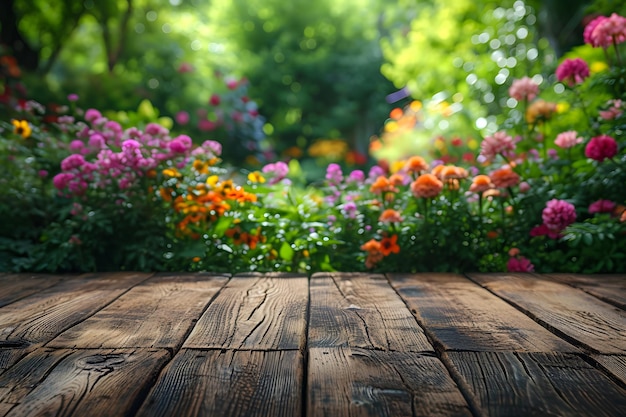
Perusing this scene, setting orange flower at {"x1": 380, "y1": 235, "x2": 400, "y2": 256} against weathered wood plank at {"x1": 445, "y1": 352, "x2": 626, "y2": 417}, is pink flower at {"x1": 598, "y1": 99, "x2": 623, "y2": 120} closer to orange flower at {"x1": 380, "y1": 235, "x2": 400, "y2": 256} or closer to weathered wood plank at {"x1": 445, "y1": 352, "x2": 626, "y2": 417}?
orange flower at {"x1": 380, "y1": 235, "x2": 400, "y2": 256}

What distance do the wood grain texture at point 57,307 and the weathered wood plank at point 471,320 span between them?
0.96 m

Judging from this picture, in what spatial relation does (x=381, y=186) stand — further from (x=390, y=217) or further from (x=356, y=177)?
(x=356, y=177)

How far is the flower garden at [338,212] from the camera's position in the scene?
2797mm

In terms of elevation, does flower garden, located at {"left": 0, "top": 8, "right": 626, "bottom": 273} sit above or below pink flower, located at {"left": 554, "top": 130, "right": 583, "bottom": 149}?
below

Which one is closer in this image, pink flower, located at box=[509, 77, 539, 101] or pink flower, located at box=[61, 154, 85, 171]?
pink flower, located at box=[61, 154, 85, 171]

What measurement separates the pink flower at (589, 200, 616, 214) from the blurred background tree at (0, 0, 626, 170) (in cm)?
302

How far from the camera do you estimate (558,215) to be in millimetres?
2664

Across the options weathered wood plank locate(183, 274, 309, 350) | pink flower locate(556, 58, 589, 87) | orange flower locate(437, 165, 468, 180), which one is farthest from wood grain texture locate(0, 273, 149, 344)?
pink flower locate(556, 58, 589, 87)

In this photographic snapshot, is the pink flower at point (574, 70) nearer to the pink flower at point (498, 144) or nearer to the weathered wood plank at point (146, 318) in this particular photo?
Result: the pink flower at point (498, 144)

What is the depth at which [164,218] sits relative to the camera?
303cm

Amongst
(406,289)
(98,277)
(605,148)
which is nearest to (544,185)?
(605,148)

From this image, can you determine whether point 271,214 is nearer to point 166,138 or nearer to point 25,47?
point 166,138

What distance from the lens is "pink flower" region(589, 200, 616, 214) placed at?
2746 mm

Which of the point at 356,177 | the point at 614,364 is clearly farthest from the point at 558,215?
the point at 614,364
